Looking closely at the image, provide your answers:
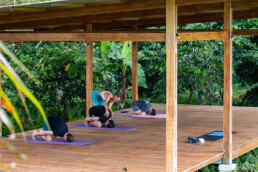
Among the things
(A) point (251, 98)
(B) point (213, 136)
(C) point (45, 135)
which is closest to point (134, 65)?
(B) point (213, 136)

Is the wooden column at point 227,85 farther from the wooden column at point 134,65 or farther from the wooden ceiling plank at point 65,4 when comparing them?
the wooden column at point 134,65

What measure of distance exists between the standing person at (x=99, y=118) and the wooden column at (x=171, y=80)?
13.1ft

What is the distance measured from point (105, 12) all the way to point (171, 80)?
250 centimetres

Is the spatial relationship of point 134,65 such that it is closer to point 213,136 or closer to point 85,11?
point 213,136

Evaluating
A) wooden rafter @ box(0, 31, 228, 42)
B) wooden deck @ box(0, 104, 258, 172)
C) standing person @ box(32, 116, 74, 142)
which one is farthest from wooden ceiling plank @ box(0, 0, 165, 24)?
wooden deck @ box(0, 104, 258, 172)

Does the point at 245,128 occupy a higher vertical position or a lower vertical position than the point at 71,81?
lower

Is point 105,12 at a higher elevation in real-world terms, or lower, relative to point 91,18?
lower

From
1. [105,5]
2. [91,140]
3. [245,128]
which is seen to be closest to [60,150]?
[91,140]

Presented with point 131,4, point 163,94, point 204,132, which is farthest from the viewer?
point 163,94

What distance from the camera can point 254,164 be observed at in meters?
8.45

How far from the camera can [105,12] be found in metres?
6.70

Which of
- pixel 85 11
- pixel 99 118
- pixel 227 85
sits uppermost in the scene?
pixel 85 11

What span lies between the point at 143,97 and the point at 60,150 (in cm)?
972

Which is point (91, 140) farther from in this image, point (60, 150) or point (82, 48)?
point (82, 48)
